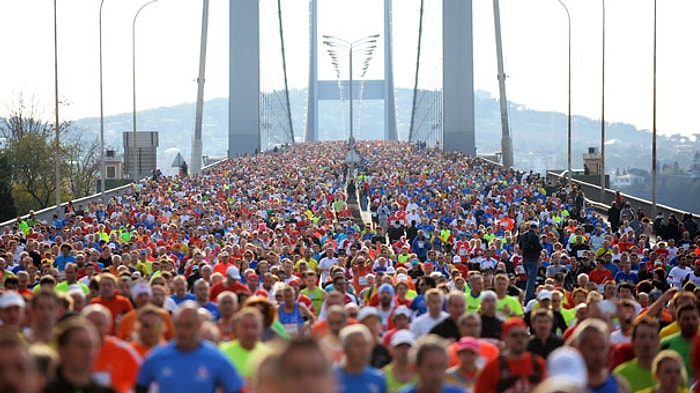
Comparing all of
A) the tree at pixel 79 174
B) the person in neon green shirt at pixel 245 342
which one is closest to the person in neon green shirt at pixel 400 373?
the person in neon green shirt at pixel 245 342

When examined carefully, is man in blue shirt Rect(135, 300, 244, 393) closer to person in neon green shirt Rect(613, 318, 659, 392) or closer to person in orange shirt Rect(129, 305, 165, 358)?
person in orange shirt Rect(129, 305, 165, 358)

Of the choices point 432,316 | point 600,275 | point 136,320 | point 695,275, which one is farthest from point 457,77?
point 136,320

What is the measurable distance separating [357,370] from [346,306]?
15.7 feet

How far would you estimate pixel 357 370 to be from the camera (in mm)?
7207

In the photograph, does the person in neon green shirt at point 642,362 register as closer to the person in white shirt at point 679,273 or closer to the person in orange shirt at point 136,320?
the person in orange shirt at point 136,320

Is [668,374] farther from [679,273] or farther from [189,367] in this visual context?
[679,273]

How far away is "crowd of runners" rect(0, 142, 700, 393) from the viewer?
22.8 feet

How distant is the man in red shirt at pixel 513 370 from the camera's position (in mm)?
7758

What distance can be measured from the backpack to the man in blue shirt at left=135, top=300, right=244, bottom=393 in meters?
1.41

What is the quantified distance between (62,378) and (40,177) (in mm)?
64815

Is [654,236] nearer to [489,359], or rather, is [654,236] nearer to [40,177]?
[489,359]

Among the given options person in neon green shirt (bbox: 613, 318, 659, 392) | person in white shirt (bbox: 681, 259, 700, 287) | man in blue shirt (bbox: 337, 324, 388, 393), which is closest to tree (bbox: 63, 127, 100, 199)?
person in white shirt (bbox: 681, 259, 700, 287)

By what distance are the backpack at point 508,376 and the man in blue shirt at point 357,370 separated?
853 millimetres

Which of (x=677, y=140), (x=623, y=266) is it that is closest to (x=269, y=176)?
(x=623, y=266)
